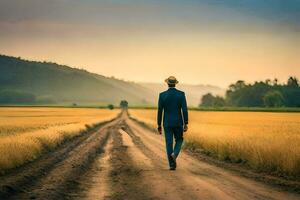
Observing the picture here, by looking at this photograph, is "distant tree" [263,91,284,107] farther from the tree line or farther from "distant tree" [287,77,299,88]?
"distant tree" [287,77,299,88]

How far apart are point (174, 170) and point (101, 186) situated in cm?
345

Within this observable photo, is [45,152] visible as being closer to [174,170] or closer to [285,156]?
[174,170]

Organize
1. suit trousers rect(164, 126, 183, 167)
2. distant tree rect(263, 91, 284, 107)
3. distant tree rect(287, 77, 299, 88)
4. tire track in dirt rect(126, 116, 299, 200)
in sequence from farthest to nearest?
distant tree rect(287, 77, 299, 88)
distant tree rect(263, 91, 284, 107)
suit trousers rect(164, 126, 183, 167)
tire track in dirt rect(126, 116, 299, 200)

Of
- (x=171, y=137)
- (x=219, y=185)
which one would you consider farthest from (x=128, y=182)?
(x=171, y=137)

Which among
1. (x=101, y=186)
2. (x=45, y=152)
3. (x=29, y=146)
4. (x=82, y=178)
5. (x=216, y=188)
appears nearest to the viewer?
(x=216, y=188)

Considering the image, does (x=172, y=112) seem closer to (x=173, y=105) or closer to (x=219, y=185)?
(x=173, y=105)

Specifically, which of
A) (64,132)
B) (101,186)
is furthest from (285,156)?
(64,132)

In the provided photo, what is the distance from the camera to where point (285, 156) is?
49.6ft

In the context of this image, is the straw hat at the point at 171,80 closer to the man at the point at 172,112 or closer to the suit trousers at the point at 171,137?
the man at the point at 172,112

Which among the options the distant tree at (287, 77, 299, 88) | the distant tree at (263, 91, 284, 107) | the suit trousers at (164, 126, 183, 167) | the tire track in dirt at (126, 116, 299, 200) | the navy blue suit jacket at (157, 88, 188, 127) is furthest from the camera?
the distant tree at (287, 77, 299, 88)

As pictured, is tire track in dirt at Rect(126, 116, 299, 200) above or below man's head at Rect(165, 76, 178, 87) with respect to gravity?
below

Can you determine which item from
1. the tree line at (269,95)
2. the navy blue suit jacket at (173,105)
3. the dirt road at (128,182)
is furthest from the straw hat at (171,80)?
the tree line at (269,95)

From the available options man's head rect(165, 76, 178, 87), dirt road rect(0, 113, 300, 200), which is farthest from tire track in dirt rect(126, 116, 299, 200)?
man's head rect(165, 76, 178, 87)

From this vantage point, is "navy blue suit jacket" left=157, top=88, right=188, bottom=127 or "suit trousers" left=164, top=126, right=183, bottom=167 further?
"navy blue suit jacket" left=157, top=88, right=188, bottom=127
